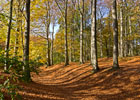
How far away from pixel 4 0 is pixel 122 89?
539 inches

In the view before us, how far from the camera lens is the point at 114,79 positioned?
847cm

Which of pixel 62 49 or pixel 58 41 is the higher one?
pixel 58 41

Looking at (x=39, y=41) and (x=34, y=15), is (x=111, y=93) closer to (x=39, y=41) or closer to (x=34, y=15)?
(x=34, y=15)

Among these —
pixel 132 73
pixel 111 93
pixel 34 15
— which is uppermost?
pixel 34 15

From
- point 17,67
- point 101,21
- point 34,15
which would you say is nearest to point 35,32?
point 34,15

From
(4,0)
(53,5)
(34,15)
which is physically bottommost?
(34,15)

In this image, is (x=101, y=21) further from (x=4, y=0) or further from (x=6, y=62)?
(x=6, y=62)

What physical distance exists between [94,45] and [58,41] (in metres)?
14.1

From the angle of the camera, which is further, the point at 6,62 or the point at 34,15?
the point at 34,15

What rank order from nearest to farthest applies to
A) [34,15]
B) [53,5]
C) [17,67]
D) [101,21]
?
[17,67], [34,15], [53,5], [101,21]

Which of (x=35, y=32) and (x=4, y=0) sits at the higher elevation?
(x=4, y=0)

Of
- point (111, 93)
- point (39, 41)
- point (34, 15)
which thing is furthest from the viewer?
point (39, 41)

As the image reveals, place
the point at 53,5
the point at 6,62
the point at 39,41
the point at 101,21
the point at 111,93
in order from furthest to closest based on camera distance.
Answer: the point at 101,21 < the point at 53,5 < the point at 39,41 < the point at 111,93 < the point at 6,62

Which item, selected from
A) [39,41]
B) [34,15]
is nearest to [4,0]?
[34,15]
